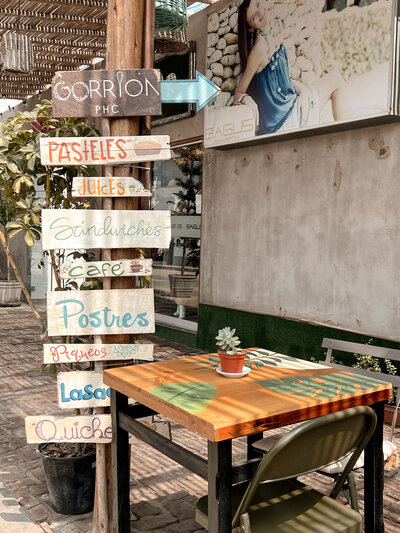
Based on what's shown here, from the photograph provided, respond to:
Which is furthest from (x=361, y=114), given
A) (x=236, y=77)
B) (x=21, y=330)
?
(x=21, y=330)

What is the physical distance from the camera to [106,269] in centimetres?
283

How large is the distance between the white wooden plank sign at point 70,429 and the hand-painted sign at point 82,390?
0.07 m

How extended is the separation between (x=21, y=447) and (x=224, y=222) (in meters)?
3.90

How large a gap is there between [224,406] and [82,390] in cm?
107

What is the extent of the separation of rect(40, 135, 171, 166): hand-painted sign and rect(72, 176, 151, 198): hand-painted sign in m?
0.09

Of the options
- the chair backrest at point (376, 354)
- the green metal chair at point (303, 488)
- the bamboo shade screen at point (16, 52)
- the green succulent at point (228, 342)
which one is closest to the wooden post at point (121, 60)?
the green succulent at point (228, 342)

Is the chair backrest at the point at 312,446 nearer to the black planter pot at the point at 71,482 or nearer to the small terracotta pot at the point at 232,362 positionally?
the small terracotta pot at the point at 232,362

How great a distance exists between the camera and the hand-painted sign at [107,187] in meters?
2.79

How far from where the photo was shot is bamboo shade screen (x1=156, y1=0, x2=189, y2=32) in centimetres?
356

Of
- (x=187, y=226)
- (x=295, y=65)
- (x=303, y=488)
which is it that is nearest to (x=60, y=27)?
(x=187, y=226)

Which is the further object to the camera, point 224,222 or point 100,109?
point 224,222

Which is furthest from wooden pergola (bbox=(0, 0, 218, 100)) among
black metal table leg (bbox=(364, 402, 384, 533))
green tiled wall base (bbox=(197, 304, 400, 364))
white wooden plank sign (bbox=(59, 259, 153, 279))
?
black metal table leg (bbox=(364, 402, 384, 533))

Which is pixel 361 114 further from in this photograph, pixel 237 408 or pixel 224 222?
pixel 237 408

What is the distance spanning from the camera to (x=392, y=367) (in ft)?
16.1
